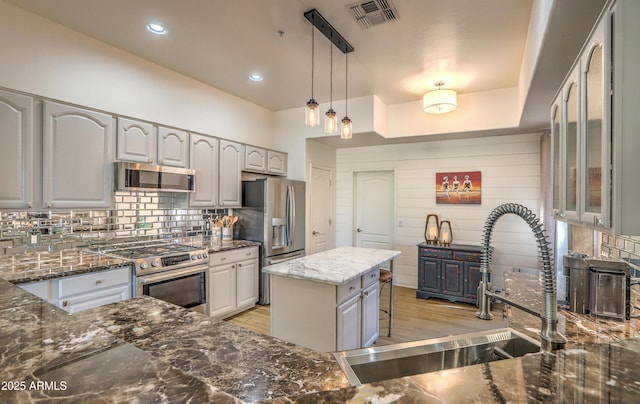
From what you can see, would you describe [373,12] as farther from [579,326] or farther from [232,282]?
[232,282]

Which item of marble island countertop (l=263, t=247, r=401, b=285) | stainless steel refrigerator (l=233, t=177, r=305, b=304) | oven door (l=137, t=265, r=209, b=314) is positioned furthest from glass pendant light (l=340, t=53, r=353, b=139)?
oven door (l=137, t=265, r=209, b=314)

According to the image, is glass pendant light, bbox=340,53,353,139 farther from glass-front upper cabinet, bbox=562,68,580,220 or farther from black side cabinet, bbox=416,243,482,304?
black side cabinet, bbox=416,243,482,304

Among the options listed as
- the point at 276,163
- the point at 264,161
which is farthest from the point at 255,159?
the point at 276,163

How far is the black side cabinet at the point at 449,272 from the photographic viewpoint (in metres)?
4.09

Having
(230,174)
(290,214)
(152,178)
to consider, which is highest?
(230,174)

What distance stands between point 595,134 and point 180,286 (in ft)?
10.5

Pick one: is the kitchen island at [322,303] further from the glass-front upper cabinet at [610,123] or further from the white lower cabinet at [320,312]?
the glass-front upper cabinet at [610,123]

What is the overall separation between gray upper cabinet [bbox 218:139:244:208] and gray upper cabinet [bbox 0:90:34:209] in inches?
71.2

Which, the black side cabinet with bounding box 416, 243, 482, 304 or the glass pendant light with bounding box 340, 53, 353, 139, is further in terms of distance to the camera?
the black side cabinet with bounding box 416, 243, 482, 304

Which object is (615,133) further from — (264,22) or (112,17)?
(112,17)

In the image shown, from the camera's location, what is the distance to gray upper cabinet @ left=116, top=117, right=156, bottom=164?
2.89 m

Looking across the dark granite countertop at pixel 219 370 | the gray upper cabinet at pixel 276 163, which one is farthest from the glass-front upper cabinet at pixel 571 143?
the gray upper cabinet at pixel 276 163

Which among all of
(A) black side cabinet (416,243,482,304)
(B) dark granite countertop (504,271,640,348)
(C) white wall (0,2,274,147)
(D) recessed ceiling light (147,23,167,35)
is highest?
(D) recessed ceiling light (147,23,167,35)

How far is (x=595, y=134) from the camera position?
3.75 ft
